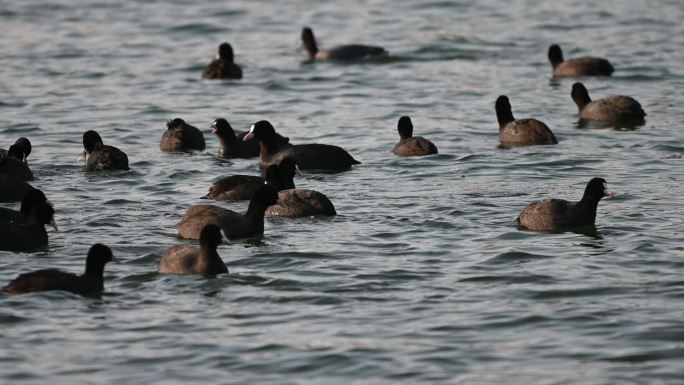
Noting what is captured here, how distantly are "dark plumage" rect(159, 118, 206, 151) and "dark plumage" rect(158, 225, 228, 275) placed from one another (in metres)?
8.20

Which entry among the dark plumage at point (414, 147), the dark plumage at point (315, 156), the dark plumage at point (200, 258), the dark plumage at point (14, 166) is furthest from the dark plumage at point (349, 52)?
the dark plumage at point (200, 258)

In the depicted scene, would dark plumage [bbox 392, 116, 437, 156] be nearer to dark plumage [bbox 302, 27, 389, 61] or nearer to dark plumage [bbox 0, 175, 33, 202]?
dark plumage [bbox 0, 175, 33, 202]

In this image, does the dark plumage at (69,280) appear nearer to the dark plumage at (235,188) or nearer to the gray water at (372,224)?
the gray water at (372,224)

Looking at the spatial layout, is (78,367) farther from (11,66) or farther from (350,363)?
(11,66)

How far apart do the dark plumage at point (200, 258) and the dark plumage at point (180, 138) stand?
820 centimetres

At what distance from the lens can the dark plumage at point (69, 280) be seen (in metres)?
14.5

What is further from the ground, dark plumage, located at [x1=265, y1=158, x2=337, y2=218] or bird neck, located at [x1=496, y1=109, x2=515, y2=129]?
bird neck, located at [x1=496, y1=109, x2=515, y2=129]

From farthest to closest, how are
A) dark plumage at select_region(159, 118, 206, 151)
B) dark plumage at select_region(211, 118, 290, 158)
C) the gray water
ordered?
dark plumage at select_region(159, 118, 206, 151) → dark plumage at select_region(211, 118, 290, 158) → the gray water

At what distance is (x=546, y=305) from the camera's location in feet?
47.3

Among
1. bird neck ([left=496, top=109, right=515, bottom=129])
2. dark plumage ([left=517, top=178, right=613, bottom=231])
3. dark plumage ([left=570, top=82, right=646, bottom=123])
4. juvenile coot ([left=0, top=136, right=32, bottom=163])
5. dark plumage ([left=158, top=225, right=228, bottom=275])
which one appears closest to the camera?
dark plumage ([left=158, top=225, right=228, bottom=275])

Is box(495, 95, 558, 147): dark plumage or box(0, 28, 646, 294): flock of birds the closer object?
box(0, 28, 646, 294): flock of birds

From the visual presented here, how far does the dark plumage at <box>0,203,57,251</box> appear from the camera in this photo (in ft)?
55.0

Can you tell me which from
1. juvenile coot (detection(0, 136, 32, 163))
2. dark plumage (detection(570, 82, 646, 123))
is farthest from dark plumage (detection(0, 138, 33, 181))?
dark plumage (detection(570, 82, 646, 123))

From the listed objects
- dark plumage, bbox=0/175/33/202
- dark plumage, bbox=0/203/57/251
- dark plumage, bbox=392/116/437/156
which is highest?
dark plumage, bbox=392/116/437/156
